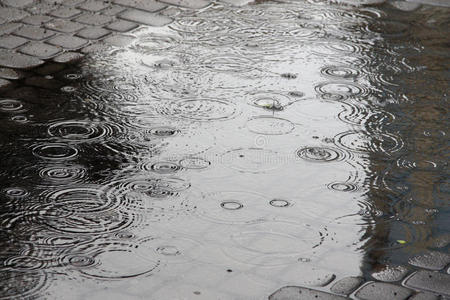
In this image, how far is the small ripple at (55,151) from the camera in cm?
570

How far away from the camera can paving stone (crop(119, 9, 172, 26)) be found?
827 cm

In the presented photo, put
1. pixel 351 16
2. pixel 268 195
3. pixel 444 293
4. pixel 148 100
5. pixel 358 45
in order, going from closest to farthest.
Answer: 1. pixel 444 293
2. pixel 268 195
3. pixel 148 100
4. pixel 358 45
5. pixel 351 16

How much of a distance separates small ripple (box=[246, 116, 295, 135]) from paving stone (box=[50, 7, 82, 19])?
2.92 m

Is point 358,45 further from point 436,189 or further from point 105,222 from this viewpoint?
point 105,222

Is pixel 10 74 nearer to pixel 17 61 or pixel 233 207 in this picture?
pixel 17 61

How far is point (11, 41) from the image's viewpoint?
7.63 meters

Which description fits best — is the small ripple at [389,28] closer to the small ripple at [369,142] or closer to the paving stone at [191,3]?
the paving stone at [191,3]

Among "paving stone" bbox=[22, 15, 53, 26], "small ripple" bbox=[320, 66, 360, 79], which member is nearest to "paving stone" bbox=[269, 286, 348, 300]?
"small ripple" bbox=[320, 66, 360, 79]

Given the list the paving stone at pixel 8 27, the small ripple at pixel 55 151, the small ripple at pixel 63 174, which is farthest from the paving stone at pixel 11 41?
the small ripple at pixel 63 174

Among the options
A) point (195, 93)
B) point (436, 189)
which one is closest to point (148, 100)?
point (195, 93)

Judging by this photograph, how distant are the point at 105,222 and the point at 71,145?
1131mm

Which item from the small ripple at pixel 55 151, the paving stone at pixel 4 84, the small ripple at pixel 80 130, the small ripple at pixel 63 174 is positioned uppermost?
the paving stone at pixel 4 84

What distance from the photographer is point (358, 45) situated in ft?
25.8

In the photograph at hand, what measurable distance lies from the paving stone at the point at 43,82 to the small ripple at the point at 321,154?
2.31 meters
